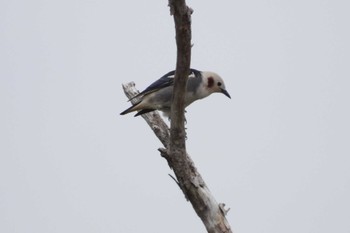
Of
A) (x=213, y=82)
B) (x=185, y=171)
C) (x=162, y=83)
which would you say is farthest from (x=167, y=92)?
(x=185, y=171)

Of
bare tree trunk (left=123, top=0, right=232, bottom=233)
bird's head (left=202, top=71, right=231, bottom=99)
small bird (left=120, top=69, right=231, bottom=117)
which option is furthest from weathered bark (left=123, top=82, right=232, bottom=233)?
bird's head (left=202, top=71, right=231, bottom=99)

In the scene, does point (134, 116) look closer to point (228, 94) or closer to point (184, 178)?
point (228, 94)

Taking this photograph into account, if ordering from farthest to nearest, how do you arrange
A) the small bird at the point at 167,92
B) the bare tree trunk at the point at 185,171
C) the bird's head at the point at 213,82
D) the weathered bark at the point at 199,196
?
the bird's head at the point at 213,82 → the small bird at the point at 167,92 → the weathered bark at the point at 199,196 → the bare tree trunk at the point at 185,171

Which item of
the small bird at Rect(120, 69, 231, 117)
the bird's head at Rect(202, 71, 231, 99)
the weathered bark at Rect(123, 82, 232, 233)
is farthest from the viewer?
the bird's head at Rect(202, 71, 231, 99)

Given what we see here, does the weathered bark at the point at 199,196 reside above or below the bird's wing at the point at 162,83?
below

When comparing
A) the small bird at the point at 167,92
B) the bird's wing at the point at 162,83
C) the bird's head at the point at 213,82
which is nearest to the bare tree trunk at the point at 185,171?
the small bird at the point at 167,92

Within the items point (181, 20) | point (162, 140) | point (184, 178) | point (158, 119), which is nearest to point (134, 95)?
point (158, 119)

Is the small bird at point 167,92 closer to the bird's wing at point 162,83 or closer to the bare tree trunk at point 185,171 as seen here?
the bird's wing at point 162,83

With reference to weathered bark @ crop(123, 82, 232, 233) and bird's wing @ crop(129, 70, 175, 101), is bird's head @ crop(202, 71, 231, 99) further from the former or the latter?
weathered bark @ crop(123, 82, 232, 233)

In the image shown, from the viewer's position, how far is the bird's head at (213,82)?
29.7 ft

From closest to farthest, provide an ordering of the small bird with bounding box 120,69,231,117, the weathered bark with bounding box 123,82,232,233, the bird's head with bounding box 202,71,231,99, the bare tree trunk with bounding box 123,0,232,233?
1. the bare tree trunk with bounding box 123,0,232,233
2. the weathered bark with bounding box 123,82,232,233
3. the small bird with bounding box 120,69,231,117
4. the bird's head with bounding box 202,71,231,99

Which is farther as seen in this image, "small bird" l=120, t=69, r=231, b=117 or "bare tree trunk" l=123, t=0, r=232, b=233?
"small bird" l=120, t=69, r=231, b=117

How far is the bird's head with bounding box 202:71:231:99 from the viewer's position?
905 cm

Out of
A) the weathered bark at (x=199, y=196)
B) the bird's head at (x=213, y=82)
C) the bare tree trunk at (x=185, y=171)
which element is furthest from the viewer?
the bird's head at (x=213, y=82)
